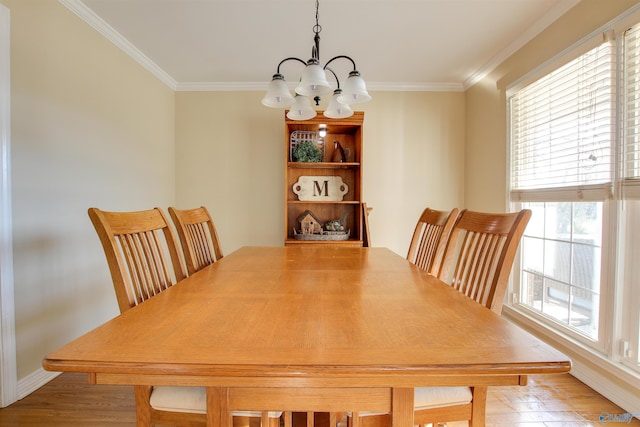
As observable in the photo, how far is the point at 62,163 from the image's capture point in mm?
2000

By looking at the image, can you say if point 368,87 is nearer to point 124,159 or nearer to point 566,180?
point 566,180

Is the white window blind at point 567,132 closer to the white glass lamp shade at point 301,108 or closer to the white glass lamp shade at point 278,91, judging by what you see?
the white glass lamp shade at point 301,108

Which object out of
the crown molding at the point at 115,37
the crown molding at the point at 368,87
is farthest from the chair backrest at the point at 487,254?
the crown molding at the point at 115,37

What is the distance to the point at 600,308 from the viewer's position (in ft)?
5.93

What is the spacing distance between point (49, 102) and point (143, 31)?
94 centimetres

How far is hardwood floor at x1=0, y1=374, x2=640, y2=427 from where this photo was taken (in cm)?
156

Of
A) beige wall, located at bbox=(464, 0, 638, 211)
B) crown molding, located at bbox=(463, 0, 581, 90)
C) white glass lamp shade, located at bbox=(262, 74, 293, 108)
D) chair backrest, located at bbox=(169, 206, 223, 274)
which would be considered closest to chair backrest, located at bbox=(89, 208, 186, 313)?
chair backrest, located at bbox=(169, 206, 223, 274)

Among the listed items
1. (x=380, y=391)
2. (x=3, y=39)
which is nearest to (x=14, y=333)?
(x=3, y=39)

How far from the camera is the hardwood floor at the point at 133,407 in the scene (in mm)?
1559

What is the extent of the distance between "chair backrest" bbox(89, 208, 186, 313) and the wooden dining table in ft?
0.46

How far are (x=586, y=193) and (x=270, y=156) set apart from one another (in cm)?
270

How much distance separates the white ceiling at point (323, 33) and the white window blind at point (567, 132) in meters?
0.47

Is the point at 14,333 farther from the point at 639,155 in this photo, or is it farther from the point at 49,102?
the point at 639,155

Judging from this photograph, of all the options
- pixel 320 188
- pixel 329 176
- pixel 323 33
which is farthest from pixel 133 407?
pixel 323 33
